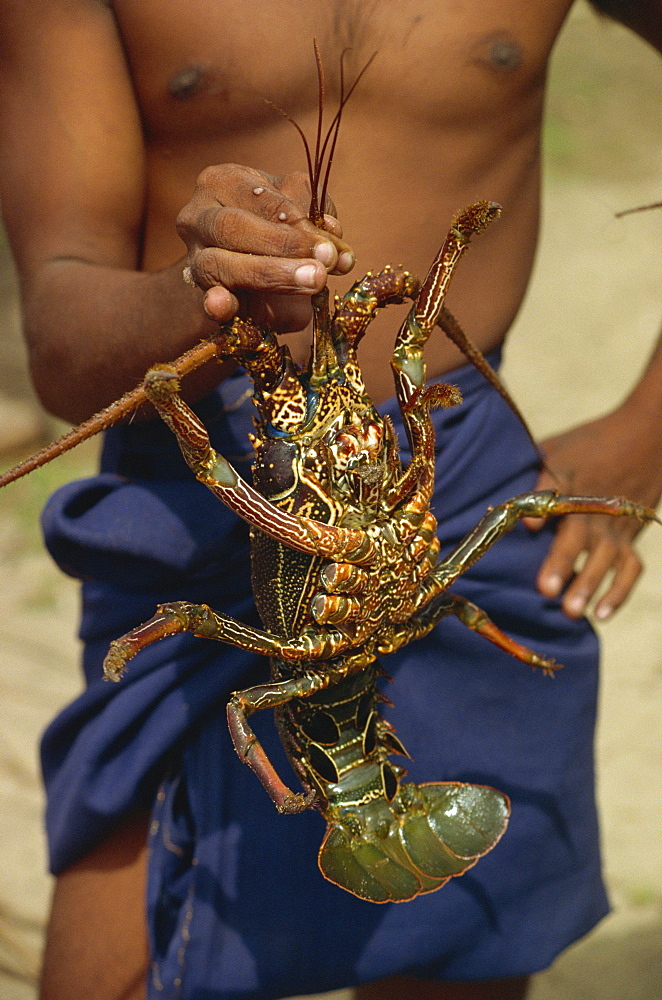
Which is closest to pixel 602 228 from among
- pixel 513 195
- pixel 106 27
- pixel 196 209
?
pixel 513 195

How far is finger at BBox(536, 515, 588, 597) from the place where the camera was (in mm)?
Result: 2268

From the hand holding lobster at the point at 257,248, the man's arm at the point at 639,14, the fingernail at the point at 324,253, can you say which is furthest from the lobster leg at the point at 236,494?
the man's arm at the point at 639,14

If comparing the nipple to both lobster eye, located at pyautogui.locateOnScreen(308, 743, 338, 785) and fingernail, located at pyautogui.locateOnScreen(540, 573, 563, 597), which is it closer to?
fingernail, located at pyautogui.locateOnScreen(540, 573, 563, 597)

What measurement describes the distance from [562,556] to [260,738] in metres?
0.81

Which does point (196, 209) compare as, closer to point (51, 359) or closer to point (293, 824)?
point (51, 359)

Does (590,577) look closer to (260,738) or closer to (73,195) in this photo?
(260,738)

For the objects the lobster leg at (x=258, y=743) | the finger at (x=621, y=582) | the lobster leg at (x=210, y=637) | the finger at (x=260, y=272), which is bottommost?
the finger at (x=621, y=582)

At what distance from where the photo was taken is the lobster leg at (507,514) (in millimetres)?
1639

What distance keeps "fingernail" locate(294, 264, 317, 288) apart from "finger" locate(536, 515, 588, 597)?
4.08 feet

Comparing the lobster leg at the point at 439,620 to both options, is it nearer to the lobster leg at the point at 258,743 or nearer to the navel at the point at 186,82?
the lobster leg at the point at 258,743

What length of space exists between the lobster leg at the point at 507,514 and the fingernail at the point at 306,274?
584 mm

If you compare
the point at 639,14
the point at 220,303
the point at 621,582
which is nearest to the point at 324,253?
the point at 220,303

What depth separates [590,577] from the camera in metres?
2.35

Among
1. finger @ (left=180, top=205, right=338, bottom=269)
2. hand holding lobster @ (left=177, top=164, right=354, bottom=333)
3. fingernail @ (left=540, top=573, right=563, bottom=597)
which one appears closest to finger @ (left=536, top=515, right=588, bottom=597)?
fingernail @ (left=540, top=573, right=563, bottom=597)
